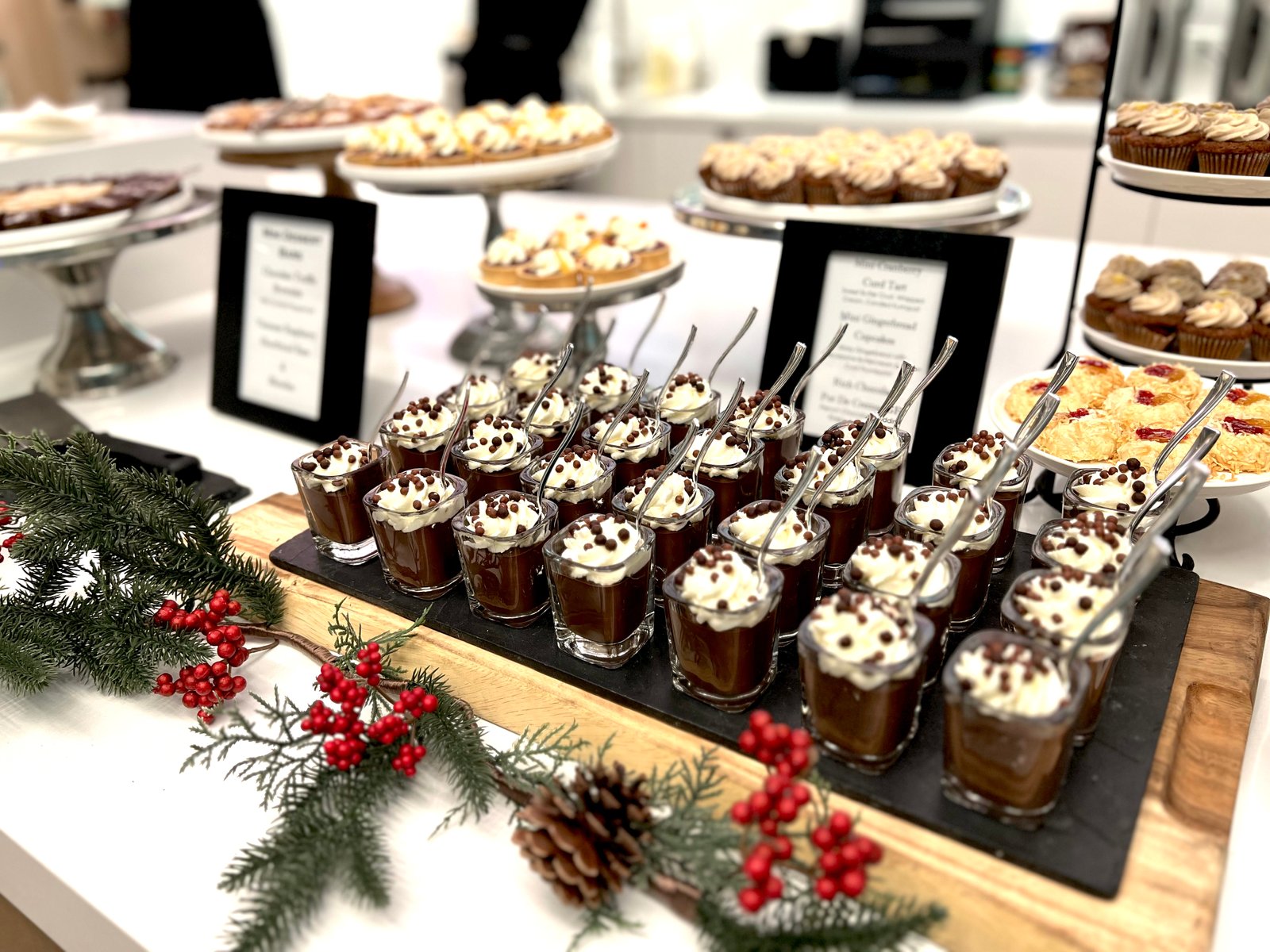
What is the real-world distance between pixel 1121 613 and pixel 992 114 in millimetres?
3295

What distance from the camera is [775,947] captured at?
0.70 metres

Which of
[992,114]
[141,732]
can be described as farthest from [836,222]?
[992,114]

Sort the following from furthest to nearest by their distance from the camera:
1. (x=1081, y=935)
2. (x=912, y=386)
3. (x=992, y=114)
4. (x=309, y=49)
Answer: (x=309, y=49) → (x=992, y=114) → (x=912, y=386) → (x=1081, y=935)

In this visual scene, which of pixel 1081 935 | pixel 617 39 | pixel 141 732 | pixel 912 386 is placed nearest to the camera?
pixel 1081 935

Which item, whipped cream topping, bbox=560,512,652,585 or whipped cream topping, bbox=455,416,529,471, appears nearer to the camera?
whipped cream topping, bbox=560,512,652,585

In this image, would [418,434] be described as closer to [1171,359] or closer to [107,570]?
[107,570]

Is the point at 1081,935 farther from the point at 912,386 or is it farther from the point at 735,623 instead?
the point at 912,386

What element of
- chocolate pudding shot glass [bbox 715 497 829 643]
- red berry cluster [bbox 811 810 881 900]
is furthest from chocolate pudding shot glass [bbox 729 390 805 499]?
red berry cluster [bbox 811 810 881 900]

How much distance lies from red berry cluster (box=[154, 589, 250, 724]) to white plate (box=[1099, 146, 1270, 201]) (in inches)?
48.3

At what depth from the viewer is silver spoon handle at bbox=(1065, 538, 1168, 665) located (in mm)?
703

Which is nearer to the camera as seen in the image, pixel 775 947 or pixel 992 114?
pixel 775 947

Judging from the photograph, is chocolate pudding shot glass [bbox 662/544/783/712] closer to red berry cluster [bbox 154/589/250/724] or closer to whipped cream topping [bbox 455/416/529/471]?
whipped cream topping [bbox 455/416/529/471]

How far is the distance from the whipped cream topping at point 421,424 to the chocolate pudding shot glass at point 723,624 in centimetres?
48

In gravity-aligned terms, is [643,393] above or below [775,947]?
above
